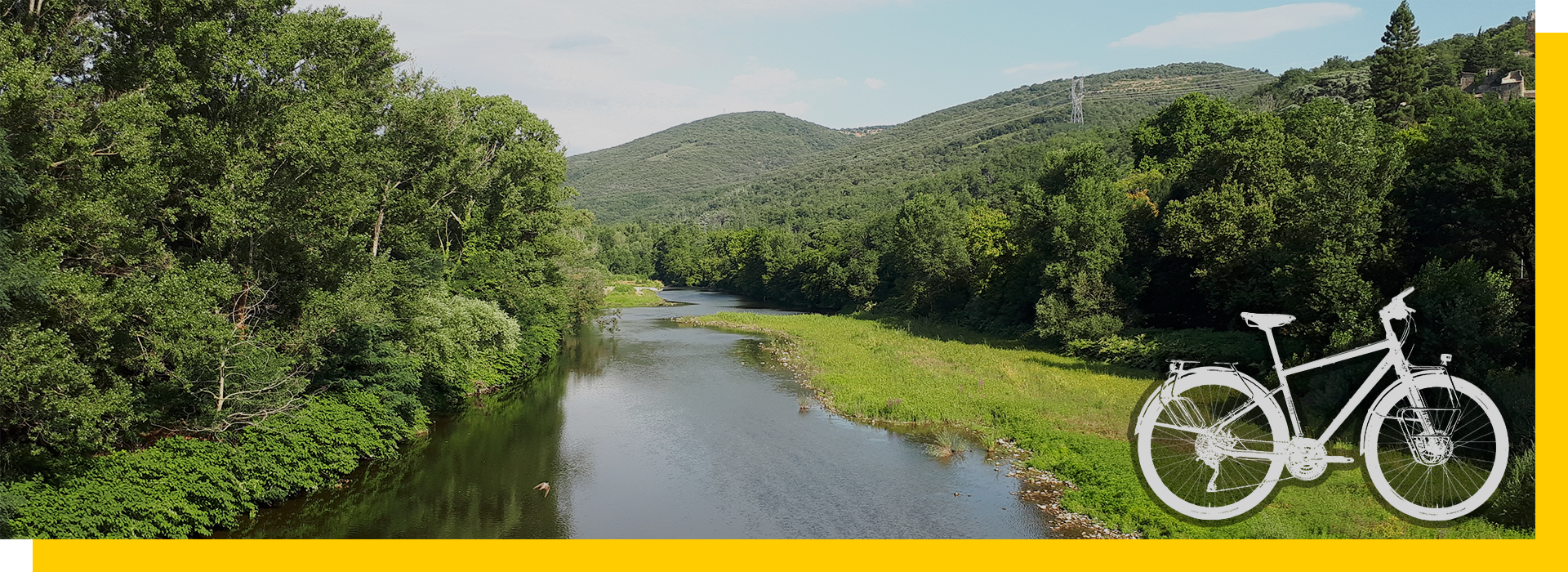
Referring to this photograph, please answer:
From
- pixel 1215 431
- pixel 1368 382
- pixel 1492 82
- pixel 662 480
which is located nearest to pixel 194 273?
pixel 662 480

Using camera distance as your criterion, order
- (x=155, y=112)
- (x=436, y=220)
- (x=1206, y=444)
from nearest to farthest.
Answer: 1. (x=1206, y=444)
2. (x=155, y=112)
3. (x=436, y=220)

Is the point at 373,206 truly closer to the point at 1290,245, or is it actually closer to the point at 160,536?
the point at 160,536

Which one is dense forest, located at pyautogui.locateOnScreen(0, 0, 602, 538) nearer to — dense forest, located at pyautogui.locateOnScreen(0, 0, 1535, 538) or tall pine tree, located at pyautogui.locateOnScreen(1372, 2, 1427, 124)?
dense forest, located at pyautogui.locateOnScreen(0, 0, 1535, 538)

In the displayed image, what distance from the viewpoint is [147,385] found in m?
14.7

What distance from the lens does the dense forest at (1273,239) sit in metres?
15.8

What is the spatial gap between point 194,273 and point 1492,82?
63.7m

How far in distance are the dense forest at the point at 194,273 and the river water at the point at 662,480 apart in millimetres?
1671

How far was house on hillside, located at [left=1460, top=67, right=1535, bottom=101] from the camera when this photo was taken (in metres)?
45.5

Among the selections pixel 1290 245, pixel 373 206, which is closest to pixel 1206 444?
pixel 1290 245

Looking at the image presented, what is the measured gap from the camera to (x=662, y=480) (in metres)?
18.5

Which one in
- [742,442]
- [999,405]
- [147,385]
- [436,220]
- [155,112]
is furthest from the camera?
[436,220]

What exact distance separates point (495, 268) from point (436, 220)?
4.84m

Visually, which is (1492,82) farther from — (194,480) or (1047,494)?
(194,480)

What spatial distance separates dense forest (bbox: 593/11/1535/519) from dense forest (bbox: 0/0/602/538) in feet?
55.7
